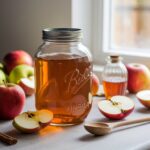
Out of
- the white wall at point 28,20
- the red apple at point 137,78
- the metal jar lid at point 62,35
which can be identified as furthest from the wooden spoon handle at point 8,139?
the white wall at point 28,20

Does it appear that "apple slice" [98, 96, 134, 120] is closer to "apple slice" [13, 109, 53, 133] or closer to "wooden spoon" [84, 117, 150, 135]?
"wooden spoon" [84, 117, 150, 135]

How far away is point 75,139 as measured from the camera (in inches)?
38.7

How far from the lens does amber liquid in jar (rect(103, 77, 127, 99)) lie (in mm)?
1290

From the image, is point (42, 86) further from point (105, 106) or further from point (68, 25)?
point (68, 25)

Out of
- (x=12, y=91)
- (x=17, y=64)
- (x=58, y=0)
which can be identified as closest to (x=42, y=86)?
(x=12, y=91)

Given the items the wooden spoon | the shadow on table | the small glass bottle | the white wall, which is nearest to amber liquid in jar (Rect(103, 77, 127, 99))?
the small glass bottle

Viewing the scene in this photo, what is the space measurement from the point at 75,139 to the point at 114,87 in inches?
13.7

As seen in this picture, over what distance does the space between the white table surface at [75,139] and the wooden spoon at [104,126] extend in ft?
0.04

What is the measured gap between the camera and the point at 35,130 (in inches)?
39.9

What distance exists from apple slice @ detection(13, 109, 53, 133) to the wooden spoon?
97 millimetres

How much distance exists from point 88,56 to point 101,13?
1.89 ft

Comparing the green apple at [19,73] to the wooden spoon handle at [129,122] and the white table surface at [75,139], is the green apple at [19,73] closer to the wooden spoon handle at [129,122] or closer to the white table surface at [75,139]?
the white table surface at [75,139]

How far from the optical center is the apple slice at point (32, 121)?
1.01 metres

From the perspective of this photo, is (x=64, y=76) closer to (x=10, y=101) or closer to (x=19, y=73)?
(x=10, y=101)
